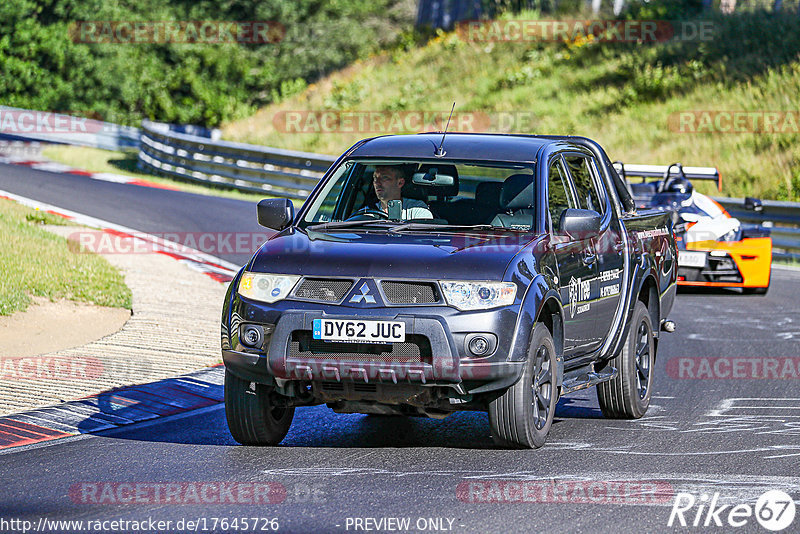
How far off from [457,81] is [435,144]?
3581 centimetres

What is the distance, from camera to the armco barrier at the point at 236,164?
92.1ft

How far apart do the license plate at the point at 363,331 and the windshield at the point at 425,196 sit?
3.66 ft

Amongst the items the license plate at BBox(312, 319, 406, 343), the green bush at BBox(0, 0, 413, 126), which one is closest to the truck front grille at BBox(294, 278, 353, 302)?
the license plate at BBox(312, 319, 406, 343)

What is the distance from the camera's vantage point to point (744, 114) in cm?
3319

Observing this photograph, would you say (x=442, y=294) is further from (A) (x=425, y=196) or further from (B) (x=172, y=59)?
(B) (x=172, y=59)

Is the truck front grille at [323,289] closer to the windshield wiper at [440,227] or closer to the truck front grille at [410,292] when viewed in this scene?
the truck front grille at [410,292]

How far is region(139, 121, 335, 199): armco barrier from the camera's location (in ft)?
Answer: 92.1

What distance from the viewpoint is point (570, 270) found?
7.79 meters

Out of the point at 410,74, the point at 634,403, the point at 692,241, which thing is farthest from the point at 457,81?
the point at 634,403

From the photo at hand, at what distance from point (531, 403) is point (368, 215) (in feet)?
5.85

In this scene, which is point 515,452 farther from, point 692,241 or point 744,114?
point 744,114

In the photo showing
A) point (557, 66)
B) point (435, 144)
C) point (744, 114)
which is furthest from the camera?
point (557, 66)

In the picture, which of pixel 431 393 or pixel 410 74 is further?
pixel 410 74

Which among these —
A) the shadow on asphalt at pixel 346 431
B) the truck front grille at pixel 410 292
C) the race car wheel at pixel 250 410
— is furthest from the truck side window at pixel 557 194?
the race car wheel at pixel 250 410
